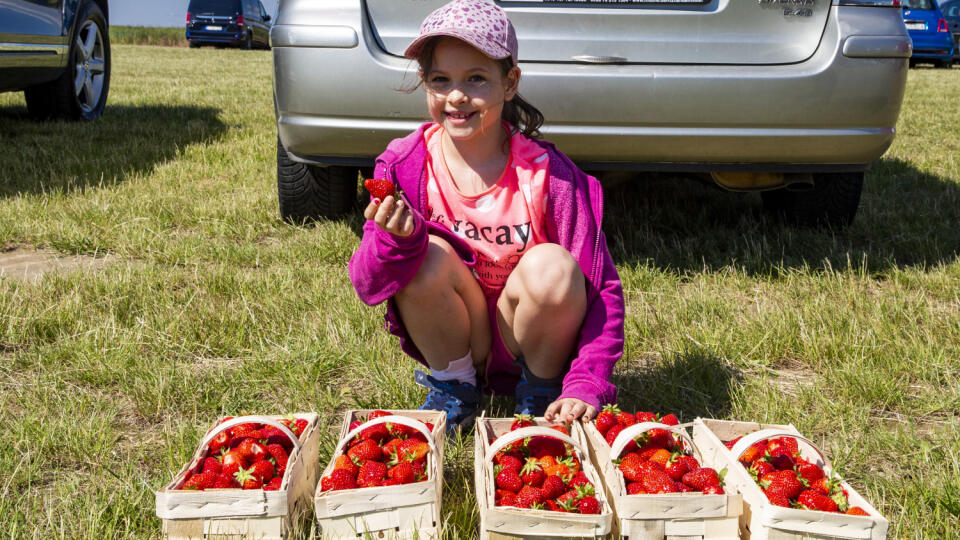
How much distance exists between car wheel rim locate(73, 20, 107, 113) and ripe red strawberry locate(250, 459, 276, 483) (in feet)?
18.6

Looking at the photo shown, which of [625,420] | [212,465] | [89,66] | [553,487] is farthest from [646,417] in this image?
[89,66]

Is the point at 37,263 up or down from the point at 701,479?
down

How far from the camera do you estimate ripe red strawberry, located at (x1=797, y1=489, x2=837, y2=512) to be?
1.50 meters

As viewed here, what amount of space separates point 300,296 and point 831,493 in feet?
6.15

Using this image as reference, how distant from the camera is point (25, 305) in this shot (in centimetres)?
277

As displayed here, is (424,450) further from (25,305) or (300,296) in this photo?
(25,305)

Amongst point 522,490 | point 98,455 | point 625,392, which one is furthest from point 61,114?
point 522,490

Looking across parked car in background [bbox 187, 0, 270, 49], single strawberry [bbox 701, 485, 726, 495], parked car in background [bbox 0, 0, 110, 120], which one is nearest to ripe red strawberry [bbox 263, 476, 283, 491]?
single strawberry [bbox 701, 485, 726, 495]

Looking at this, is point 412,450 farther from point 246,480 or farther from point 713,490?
point 713,490

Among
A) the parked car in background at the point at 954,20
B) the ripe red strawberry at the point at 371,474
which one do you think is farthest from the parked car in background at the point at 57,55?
the parked car in background at the point at 954,20

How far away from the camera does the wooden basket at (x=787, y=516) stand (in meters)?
1.42

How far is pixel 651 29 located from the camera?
2816 mm

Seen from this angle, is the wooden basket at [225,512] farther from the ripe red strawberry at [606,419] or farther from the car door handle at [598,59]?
the car door handle at [598,59]

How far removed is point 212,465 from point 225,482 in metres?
0.07
